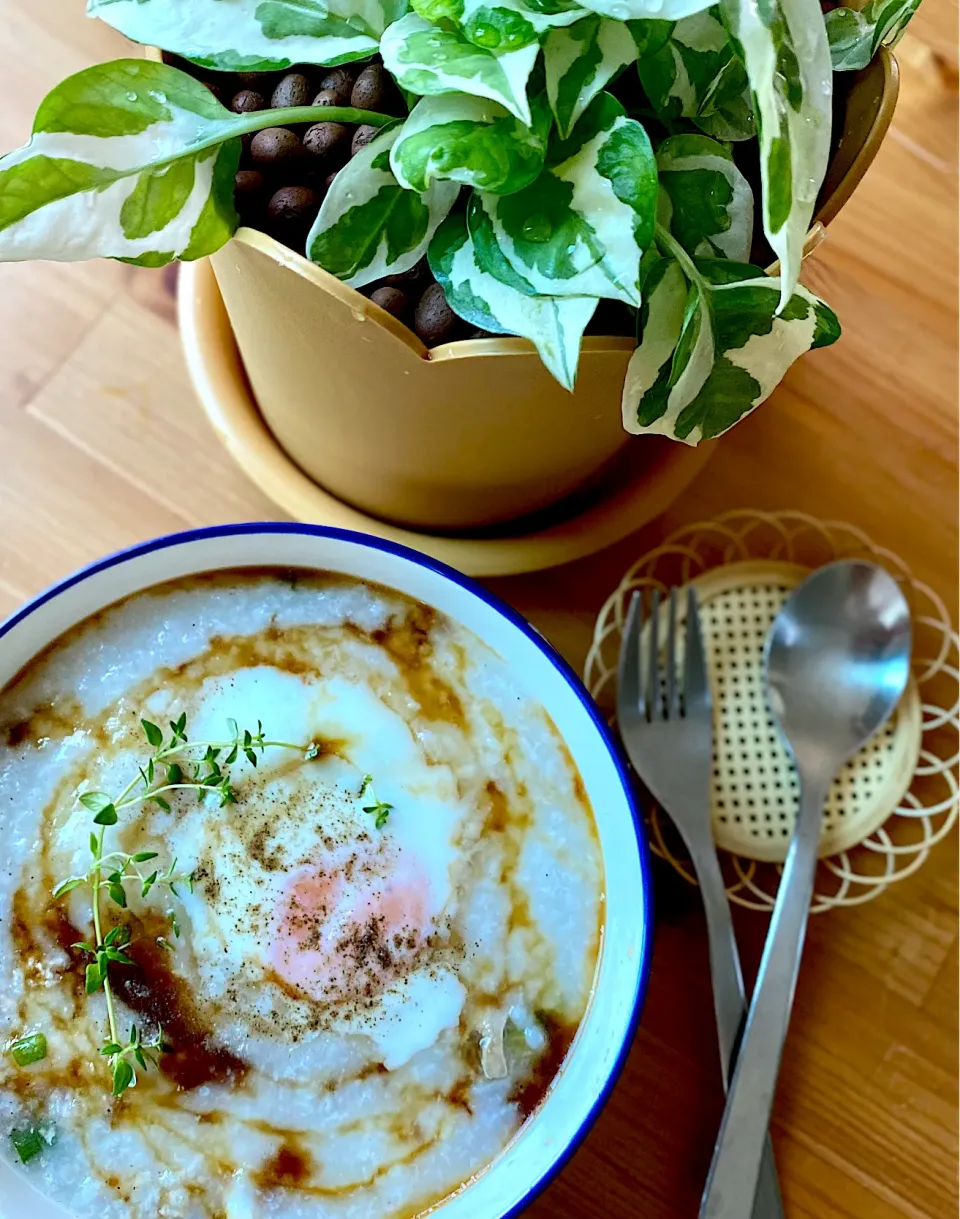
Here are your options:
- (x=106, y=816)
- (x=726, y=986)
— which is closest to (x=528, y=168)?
(x=106, y=816)

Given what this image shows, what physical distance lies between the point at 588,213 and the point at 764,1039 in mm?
484

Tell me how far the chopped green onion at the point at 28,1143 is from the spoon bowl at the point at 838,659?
1.57ft

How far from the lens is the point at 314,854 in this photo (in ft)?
1.96

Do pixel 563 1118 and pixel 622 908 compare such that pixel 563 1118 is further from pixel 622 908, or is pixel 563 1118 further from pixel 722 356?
pixel 722 356

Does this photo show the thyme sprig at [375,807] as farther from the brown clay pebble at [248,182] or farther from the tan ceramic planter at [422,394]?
the brown clay pebble at [248,182]

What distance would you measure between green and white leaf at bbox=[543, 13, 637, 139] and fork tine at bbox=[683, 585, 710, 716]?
383 millimetres

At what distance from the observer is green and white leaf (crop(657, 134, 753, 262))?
42 cm

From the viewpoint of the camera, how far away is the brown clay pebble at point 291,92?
47 centimetres

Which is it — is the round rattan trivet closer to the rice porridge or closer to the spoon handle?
the spoon handle

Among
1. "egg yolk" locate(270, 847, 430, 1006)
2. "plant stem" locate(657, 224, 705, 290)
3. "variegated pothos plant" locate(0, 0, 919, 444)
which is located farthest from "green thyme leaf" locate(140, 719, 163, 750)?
"plant stem" locate(657, 224, 705, 290)

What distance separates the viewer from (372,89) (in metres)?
0.46

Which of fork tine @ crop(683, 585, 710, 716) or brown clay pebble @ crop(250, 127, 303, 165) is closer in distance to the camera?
brown clay pebble @ crop(250, 127, 303, 165)

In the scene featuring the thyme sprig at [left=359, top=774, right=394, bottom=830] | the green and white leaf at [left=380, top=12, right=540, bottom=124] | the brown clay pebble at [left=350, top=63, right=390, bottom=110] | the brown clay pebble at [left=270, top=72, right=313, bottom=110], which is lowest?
the thyme sprig at [left=359, top=774, right=394, bottom=830]

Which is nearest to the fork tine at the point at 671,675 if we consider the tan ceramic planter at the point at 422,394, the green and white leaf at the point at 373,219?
the tan ceramic planter at the point at 422,394
